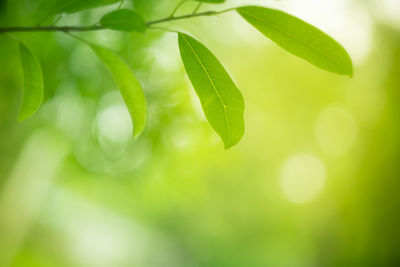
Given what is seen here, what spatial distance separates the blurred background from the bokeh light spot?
0.03 m

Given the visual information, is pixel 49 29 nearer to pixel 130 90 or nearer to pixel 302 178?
pixel 130 90

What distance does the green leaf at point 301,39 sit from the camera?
0.48m

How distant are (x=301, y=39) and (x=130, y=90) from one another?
0.31 meters

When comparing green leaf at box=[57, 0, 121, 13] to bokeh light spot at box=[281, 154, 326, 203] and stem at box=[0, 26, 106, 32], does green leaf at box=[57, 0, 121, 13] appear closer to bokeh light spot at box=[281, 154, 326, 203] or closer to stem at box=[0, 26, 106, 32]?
stem at box=[0, 26, 106, 32]

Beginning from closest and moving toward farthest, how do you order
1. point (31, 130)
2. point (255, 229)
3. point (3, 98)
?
point (3, 98)
point (31, 130)
point (255, 229)

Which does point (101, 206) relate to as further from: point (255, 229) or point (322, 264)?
point (322, 264)

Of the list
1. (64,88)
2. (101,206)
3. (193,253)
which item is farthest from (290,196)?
(64,88)

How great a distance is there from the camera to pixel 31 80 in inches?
21.8

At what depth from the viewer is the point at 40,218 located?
588 centimetres

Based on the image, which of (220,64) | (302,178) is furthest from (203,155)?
(220,64)

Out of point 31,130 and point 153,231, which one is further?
point 153,231

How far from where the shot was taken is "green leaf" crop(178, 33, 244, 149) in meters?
0.48

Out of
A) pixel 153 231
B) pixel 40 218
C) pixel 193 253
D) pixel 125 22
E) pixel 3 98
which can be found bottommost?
pixel 193 253

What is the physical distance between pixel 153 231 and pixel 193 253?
1.22 metres
